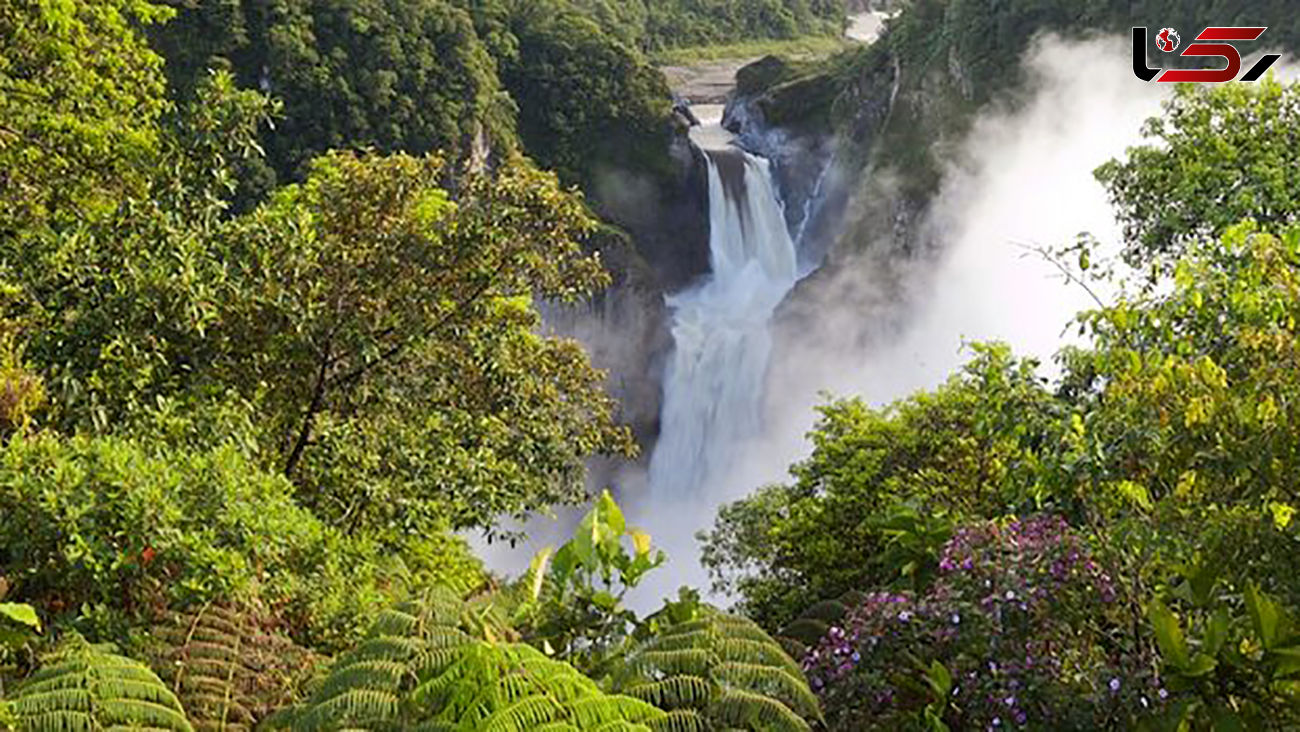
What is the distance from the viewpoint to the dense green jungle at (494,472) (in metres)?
4.25

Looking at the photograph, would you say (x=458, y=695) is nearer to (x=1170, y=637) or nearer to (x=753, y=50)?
(x=1170, y=637)

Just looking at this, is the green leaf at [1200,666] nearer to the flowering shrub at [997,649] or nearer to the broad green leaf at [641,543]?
the flowering shrub at [997,649]

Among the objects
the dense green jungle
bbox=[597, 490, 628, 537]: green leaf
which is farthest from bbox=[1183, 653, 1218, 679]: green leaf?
bbox=[597, 490, 628, 537]: green leaf

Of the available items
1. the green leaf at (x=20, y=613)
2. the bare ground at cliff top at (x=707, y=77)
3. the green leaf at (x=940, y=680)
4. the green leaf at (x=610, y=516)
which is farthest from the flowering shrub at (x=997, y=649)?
the bare ground at cliff top at (x=707, y=77)

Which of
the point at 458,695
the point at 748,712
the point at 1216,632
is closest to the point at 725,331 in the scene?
the point at 748,712

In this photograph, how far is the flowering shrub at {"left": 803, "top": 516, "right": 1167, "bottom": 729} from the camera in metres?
4.48

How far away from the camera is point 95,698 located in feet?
13.1

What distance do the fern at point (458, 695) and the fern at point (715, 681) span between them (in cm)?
31

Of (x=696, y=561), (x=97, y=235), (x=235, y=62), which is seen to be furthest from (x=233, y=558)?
(x=235, y=62)

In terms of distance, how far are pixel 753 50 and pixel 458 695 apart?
89.8 m

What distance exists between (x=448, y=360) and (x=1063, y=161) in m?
32.7

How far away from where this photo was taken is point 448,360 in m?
9.53

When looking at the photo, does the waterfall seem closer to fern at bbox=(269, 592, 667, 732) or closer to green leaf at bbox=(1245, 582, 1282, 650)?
fern at bbox=(269, 592, 667, 732)

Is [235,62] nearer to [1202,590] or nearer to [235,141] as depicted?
[235,141]
